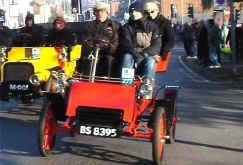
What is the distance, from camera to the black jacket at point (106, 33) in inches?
284

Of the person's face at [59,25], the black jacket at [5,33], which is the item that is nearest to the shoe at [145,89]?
the person's face at [59,25]

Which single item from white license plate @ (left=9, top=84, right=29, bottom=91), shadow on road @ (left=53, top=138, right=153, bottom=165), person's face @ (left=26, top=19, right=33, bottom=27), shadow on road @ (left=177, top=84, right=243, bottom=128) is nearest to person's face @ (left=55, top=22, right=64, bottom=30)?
person's face @ (left=26, top=19, right=33, bottom=27)

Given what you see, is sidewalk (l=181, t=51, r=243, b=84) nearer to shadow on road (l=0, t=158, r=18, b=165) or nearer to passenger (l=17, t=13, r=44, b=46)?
passenger (l=17, t=13, r=44, b=46)

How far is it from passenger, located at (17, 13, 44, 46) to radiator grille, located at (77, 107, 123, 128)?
16.4 ft

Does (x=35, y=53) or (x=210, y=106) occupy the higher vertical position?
(x=35, y=53)

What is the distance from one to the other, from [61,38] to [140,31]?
3.59 meters

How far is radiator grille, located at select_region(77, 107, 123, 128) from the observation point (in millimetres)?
5918

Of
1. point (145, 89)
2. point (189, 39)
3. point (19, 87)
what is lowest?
point (19, 87)

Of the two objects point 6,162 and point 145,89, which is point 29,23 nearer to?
point 6,162

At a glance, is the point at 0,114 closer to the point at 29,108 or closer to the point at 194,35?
the point at 29,108

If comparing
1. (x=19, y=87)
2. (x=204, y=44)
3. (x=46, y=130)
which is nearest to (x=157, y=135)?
(x=46, y=130)

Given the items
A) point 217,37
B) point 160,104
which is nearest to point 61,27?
point 160,104

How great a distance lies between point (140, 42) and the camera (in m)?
6.97

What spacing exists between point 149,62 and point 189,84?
24.7ft
